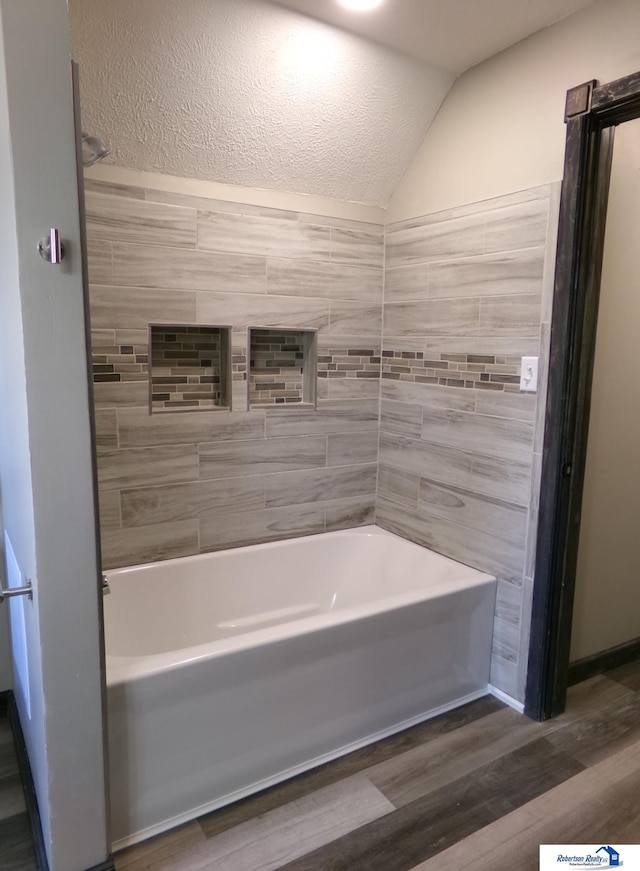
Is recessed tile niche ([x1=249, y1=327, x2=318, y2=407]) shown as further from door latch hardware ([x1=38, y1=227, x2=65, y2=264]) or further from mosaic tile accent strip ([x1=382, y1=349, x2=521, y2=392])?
door latch hardware ([x1=38, y1=227, x2=65, y2=264])

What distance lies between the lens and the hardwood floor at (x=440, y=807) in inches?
62.9

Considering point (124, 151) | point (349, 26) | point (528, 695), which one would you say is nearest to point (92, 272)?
point (124, 151)

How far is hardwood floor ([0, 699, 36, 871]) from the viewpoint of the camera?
5.16 ft

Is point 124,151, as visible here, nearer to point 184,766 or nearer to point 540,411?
point 540,411

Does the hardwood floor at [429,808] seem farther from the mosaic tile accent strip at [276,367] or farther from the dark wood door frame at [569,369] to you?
the mosaic tile accent strip at [276,367]

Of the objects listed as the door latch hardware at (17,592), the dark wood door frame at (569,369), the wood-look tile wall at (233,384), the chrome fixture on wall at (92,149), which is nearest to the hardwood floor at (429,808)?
the dark wood door frame at (569,369)

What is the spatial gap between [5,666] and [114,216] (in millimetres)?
1758

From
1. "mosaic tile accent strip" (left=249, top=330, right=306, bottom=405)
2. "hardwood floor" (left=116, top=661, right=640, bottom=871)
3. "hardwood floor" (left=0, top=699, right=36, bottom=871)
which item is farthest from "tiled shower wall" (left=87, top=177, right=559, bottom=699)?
"hardwood floor" (left=0, top=699, right=36, bottom=871)

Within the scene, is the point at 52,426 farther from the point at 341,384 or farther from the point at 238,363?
the point at 341,384

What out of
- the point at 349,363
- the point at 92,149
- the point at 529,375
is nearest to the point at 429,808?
the point at 529,375

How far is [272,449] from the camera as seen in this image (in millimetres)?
2670

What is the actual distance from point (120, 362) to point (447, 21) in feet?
5.60

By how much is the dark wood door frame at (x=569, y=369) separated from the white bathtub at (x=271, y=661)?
0.25 metres

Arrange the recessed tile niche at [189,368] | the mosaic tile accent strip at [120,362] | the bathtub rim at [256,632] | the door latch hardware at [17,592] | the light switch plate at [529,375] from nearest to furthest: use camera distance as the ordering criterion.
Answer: the door latch hardware at [17,592] → the bathtub rim at [256,632] → the light switch plate at [529,375] → the mosaic tile accent strip at [120,362] → the recessed tile niche at [189,368]
